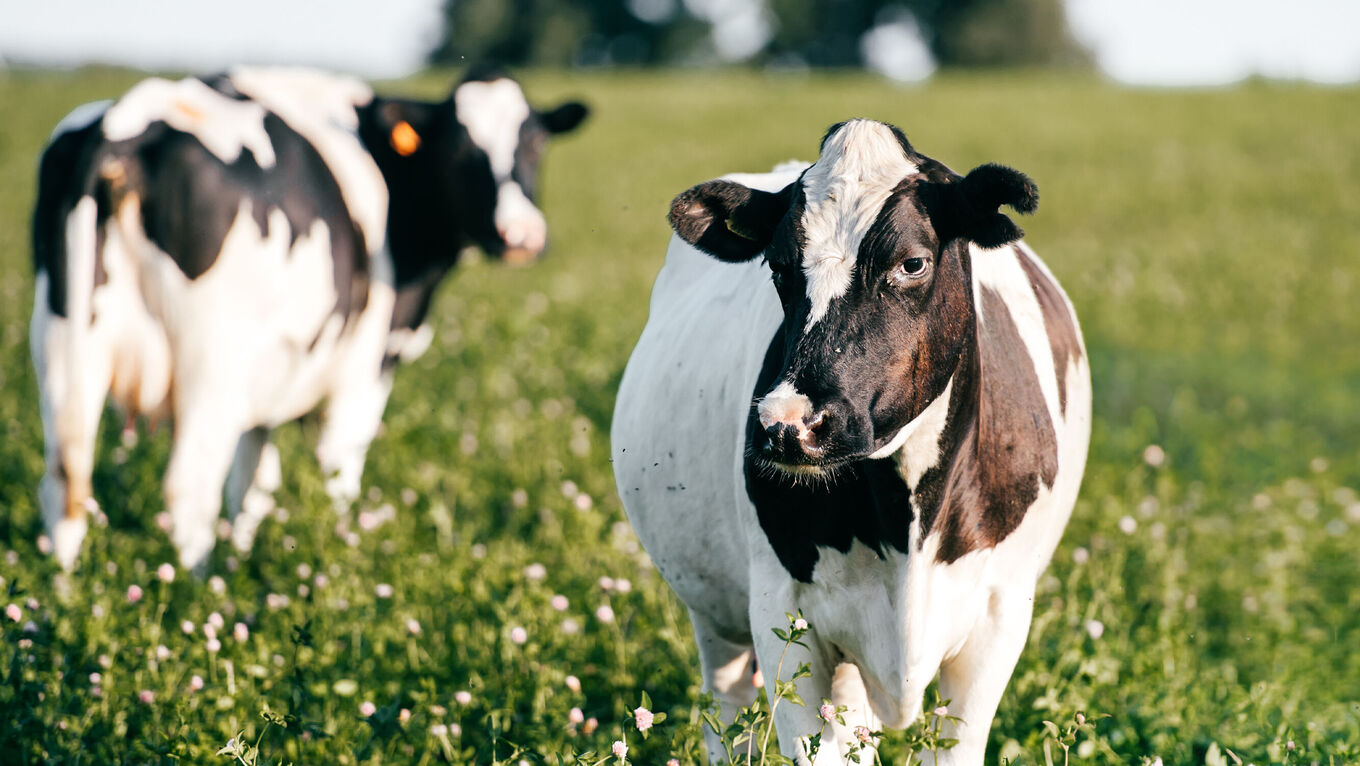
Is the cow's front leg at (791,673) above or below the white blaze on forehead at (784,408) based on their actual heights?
below

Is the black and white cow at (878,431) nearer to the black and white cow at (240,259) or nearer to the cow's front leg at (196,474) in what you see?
the black and white cow at (240,259)

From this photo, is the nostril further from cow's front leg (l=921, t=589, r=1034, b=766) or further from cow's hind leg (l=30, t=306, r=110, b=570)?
cow's hind leg (l=30, t=306, r=110, b=570)

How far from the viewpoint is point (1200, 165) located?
22422mm

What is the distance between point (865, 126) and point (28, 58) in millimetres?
42920

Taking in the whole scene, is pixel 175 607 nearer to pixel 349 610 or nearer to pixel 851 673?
pixel 349 610

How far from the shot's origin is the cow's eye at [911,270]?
8.74 ft

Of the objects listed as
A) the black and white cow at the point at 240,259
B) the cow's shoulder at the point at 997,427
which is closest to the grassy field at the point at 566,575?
the black and white cow at the point at 240,259

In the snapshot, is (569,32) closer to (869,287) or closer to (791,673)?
(791,673)

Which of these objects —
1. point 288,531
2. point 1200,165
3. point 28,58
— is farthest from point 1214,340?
point 28,58

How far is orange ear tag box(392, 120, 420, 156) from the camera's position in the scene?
639 centimetres

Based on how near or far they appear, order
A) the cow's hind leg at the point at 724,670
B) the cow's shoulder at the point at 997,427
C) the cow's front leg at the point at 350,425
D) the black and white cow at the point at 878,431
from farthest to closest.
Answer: the cow's front leg at the point at 350,425 → the cow's hind leg at the point at 724,670 → the cow's shoulder at the point at 997,427 → the black and white cow at the point at 878,431

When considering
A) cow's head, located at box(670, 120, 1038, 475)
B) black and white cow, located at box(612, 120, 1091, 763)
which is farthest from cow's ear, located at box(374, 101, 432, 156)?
cow's head, located at box(670, 120, 1038, 475)

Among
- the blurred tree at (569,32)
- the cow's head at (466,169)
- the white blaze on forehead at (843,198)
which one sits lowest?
the blurred tree at (569,32)

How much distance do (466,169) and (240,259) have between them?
1563 millimetres
